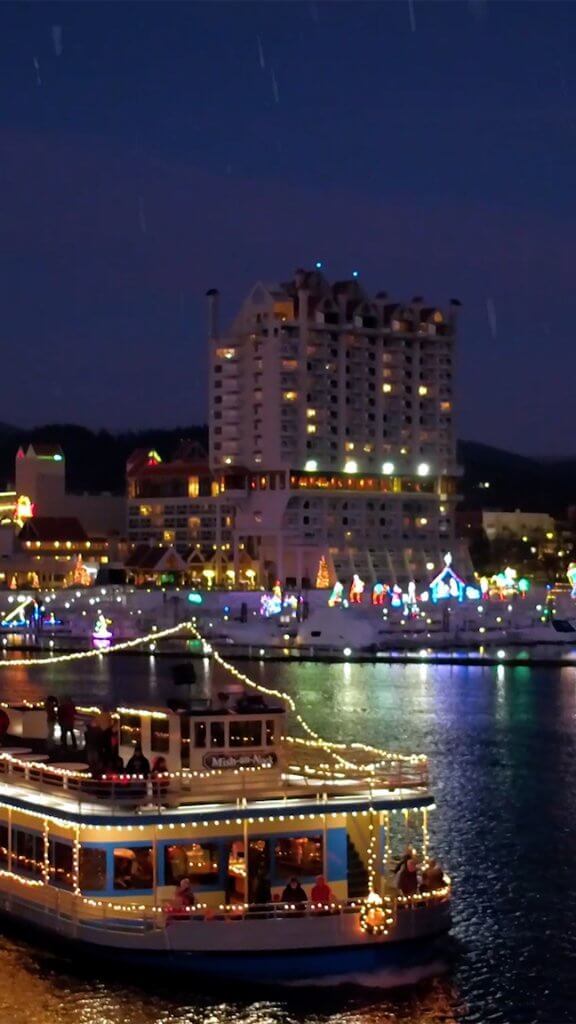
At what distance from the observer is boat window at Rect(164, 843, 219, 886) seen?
21.4 m

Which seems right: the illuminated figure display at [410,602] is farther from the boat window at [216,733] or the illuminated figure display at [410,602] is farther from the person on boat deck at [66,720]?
the boat window at [216,733]

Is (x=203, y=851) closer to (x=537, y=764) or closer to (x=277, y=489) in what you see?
(x=537, y=764)

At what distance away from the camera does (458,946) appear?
23.8 metres

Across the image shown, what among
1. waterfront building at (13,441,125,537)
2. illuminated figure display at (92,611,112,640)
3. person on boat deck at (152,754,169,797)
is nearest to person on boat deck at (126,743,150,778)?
person on boat deck at (152,754,169,797)

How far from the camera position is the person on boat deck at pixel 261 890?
21234mm

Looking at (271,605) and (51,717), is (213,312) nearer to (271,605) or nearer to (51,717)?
(271,605)

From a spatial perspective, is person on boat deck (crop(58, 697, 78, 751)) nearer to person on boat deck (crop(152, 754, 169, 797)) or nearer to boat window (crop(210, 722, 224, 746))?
person on boat deck (crop(152, 754, 169, 797))

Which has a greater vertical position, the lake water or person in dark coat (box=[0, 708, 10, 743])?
person in dark coat (box=[0, 708, 10, 743])

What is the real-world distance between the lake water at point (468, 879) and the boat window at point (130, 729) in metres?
3.15

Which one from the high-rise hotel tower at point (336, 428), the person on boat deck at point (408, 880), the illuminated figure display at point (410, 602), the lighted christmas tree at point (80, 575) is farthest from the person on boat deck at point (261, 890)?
the lighted christmas tree at point (80, 575)

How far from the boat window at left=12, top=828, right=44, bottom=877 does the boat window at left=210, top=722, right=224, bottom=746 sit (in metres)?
2.77

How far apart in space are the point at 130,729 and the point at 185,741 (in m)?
1.53

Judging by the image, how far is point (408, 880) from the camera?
2172 centimetres

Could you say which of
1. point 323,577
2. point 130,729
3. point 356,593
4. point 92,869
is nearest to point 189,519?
point 323,577
